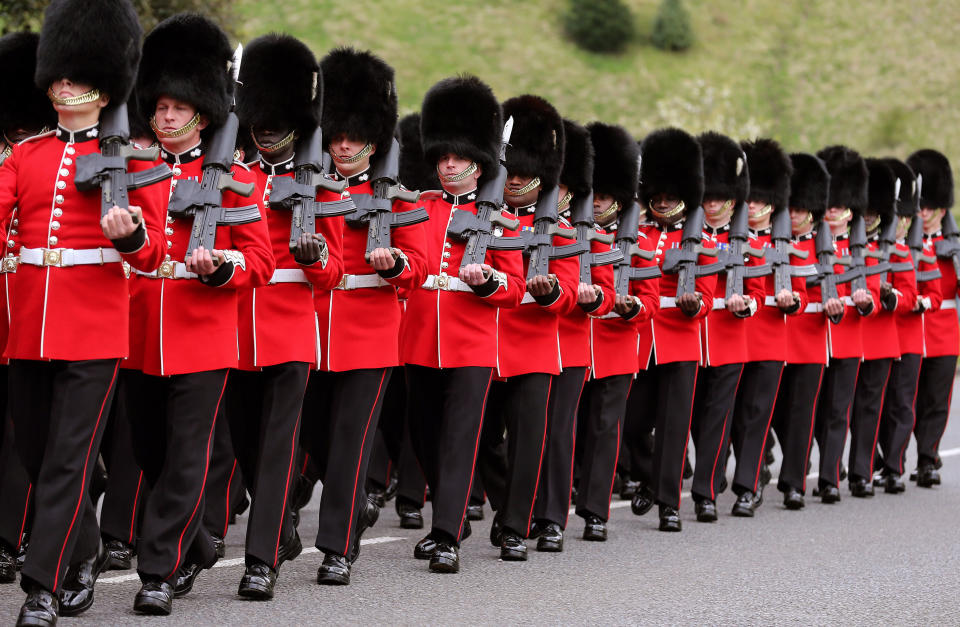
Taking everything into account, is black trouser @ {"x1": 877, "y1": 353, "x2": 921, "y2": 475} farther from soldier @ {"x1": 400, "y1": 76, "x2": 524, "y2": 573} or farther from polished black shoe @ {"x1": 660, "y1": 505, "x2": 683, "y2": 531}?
soldier @ {"x1": 400, "y1": 76, "x2": 524, "y2": 573}

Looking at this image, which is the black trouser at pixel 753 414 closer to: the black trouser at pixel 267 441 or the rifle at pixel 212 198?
the black trouser at pixel 267 441

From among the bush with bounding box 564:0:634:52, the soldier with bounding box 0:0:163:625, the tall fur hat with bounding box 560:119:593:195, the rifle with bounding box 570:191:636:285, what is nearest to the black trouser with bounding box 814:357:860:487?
the rifle with bounding box 570:191:636:285

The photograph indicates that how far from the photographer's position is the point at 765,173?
977 centimetres

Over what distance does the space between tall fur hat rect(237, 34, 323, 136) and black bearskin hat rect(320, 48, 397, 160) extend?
0.33 m

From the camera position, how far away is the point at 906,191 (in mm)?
11211

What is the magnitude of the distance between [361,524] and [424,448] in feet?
1.87

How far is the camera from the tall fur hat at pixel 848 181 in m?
10.5

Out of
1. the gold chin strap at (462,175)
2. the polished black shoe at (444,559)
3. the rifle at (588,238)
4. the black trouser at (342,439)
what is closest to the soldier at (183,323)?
the black trouser at (342,439)

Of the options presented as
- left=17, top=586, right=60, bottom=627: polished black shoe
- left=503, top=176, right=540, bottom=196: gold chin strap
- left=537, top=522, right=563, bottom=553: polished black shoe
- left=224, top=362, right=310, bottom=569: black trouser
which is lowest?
left=537, top=522, right=563, bottom=553: polished black shoe

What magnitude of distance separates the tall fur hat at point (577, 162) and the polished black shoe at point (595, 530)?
1.78 meters

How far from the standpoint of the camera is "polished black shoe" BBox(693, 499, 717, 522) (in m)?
8.62

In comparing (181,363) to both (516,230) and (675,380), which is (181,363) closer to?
(516,230)

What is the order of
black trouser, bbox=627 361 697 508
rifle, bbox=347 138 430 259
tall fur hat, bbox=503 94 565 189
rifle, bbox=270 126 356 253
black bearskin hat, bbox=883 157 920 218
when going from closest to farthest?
rifle, bbox=270 126 356 253
rifle, bbox=347 138 430 259
tall fur hat, bbox=503 94 565 189
black trouser, bbox=627 361 697 508
black bearskin hat, bbox=883 157 920 218

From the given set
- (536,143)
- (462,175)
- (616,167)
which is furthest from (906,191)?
(462,175)
